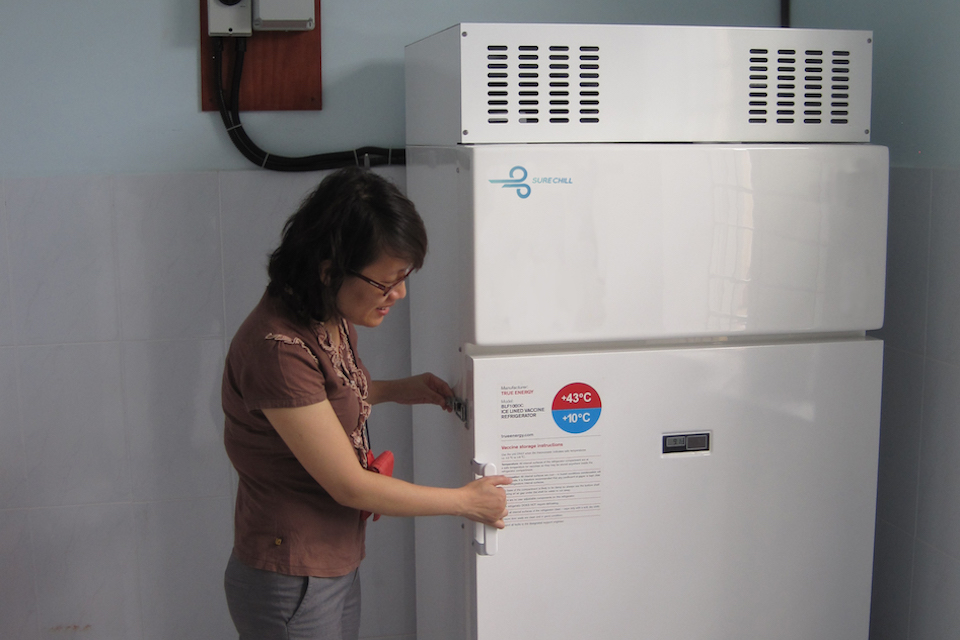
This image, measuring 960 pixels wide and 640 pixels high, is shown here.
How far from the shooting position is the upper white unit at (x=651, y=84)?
123cm

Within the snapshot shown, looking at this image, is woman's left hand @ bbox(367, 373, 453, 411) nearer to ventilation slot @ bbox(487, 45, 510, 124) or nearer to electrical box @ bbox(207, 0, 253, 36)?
ventilation slot @ bbox(487, 45, 510, 124)

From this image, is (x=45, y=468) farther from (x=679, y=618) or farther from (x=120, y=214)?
(x=679, y=618)

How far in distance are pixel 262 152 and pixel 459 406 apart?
74 cm

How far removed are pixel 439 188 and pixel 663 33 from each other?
0.42m

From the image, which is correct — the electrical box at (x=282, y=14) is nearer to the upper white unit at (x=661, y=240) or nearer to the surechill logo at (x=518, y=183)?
the upper white unit at (x=661, y=240)

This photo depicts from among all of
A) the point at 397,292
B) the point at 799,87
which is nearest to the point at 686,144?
the point at 799,87

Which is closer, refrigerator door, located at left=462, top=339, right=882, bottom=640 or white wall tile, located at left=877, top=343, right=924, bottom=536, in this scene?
refrigerator door, located at left=462, top=339, right=882, bottom=640

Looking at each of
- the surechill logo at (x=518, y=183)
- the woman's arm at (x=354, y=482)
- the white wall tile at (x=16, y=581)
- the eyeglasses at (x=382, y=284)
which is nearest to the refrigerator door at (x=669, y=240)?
the surechill logo at (x=518, y=183)

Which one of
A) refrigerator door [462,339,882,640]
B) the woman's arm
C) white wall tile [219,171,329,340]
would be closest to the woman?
the woman's arm

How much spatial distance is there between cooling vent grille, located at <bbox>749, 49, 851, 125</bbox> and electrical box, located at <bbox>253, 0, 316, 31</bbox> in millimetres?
853

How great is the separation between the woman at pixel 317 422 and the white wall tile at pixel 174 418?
544mm

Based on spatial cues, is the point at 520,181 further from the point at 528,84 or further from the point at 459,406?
the point at 459,406

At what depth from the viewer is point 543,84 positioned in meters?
1.25

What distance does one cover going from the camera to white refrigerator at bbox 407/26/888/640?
48.0 inches
